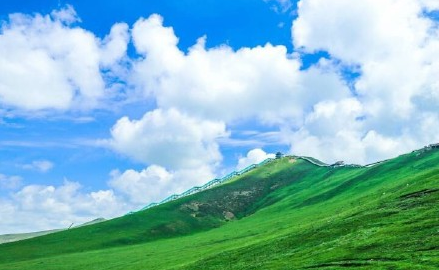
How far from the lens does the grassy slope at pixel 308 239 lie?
205 feet

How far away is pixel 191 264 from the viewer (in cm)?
9106

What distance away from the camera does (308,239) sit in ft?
275

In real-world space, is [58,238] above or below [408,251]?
above

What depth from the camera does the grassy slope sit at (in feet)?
205

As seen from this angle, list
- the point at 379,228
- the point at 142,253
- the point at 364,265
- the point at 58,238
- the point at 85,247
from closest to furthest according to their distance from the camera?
the point at 364,265 → the point at 379,228 → the point at 142,253 → the point at 85,247 → the point at 58,238

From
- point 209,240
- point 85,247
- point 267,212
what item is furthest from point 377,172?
point 85,247

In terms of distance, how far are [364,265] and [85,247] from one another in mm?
122448

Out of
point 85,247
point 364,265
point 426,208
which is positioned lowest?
point 364,265

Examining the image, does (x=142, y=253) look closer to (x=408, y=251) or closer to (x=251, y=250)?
(x=251, y=250)

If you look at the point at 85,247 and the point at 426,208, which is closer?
the point at 426,208

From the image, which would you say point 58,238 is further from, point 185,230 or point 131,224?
point 185,230

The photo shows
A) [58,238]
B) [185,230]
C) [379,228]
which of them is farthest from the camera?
[185,230]

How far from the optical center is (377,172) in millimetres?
176625

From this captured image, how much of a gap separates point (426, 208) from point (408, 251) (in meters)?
25.3
